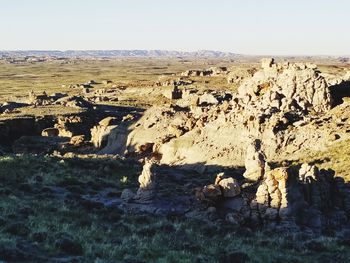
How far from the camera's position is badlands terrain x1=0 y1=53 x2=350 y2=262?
818 inches

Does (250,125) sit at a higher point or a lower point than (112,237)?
higher

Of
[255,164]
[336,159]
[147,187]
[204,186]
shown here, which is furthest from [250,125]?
[147,187]

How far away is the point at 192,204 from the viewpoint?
29.1 m

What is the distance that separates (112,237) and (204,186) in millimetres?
10153

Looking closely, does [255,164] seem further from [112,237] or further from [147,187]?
[112,237]

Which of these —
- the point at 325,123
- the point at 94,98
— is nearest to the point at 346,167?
the point at 325,123

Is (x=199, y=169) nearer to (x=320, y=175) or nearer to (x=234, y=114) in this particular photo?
(x=234, y=114)

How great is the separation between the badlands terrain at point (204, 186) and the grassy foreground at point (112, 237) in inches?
2.7

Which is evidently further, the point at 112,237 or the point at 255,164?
the point at 255,164

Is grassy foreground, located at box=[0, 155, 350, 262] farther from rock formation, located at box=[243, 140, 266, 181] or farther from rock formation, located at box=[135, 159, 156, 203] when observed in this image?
rock formation, located at box=[243, 140, 266, 181]

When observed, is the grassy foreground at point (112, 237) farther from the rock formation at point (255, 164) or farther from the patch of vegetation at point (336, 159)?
the patch of vegetation at point (336, 159)

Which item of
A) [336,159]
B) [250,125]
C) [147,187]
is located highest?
[250,125]

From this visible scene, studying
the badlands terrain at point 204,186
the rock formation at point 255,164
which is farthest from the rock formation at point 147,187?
the rock formation at point 255,164

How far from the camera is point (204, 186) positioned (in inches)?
1212
